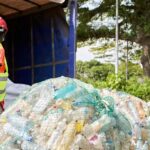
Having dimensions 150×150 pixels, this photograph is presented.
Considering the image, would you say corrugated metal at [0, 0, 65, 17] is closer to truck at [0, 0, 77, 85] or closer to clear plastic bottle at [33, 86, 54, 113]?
truck at [0, 0, 77, 85]

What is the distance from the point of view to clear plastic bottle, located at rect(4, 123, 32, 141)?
117 inches

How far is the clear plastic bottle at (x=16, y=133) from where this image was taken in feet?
9.79

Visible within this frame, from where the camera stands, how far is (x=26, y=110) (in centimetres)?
322

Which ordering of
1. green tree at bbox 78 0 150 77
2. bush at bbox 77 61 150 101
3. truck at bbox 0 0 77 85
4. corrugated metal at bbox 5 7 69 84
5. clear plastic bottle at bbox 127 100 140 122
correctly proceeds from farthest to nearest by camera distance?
green tree at bbox 78 0 150 77, bush at bbox 77 61 150 101, corrugated metal at bbox 5 7 69 84, truck at bbox 0 0 77 85, clear plastic bottle at bbox 127 100 140 122

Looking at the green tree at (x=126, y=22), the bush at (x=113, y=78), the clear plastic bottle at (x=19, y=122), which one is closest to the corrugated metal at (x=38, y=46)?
the bush at (x=113, y=78)

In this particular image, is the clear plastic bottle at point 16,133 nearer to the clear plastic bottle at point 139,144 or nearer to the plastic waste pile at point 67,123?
the plastic waste pile at point 67,123

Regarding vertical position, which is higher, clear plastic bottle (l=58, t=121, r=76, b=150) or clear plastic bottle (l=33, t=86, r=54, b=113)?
clear plastic bottle (l=33, t=86, r=54, b=113)

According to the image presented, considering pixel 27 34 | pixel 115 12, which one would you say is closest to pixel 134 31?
pixel 115 12

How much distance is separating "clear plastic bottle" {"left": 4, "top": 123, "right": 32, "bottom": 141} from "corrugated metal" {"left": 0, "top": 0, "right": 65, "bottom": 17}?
6309 mm

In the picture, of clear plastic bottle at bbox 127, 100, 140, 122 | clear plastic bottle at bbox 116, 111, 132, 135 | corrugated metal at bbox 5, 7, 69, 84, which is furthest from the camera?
corrugated metal at bbox 5, 7, 69, 84

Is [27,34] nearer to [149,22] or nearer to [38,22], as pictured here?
[38,22]

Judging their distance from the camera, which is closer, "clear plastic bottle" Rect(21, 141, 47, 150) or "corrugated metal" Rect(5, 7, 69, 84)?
"clear plastic bottle" Rect(21, 141, 47, 150)

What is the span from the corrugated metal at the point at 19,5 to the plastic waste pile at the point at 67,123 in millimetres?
6052

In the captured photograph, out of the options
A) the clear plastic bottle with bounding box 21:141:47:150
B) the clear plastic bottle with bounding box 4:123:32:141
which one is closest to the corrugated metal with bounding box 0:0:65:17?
the clear plastic bottle with bounding box 4:123:32:141
